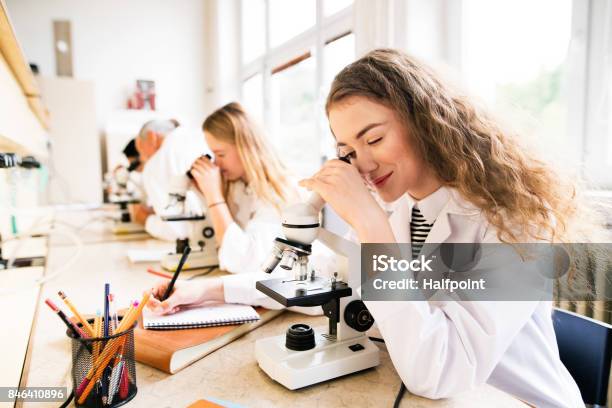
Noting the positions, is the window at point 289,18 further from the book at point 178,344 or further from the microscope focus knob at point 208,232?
the book at point 178,344

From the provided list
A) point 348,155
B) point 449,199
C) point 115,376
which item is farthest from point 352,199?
point 115,376

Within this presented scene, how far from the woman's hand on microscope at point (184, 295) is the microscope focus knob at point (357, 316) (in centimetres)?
38

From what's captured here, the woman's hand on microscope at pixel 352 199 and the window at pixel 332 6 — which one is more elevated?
the window at pixel 332 6

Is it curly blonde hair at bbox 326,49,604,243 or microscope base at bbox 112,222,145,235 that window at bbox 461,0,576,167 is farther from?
microscope base at bbox 112,222,145,235

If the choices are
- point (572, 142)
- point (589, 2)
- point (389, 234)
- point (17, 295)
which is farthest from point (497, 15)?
point (17, 295)

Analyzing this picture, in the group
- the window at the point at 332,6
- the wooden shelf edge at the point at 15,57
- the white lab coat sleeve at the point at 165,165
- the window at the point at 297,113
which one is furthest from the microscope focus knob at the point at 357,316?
the window at the point at 332,6

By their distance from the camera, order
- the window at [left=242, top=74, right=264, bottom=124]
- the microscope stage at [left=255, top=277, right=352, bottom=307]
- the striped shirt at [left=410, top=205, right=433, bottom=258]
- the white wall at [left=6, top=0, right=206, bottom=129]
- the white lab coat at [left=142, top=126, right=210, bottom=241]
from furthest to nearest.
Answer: the window at [left=242, top=74, right=264, bottom=124] → the white wall at [left=6, top=0, right=206, bottom=129] → the white lab coat at [left=142, top=126, right=210, bottom=241] → the striped shirt at [left=410, top=205, right=433, bottom=258] → the microscope stage at [left=255, top=277, right=352, bottom=307]

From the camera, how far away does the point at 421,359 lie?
2.25 feet

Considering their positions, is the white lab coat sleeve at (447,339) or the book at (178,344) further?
the book at (178,344)

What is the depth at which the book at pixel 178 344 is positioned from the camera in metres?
0.80

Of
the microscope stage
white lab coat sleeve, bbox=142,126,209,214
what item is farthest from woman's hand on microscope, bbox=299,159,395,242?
white lab coat sleeve, bbox=142,126,209,214

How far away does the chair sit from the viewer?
0.91 meters

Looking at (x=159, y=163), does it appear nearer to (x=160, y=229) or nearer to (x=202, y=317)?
(x=160, y=229)

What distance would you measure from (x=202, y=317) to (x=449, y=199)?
613 millimetres
